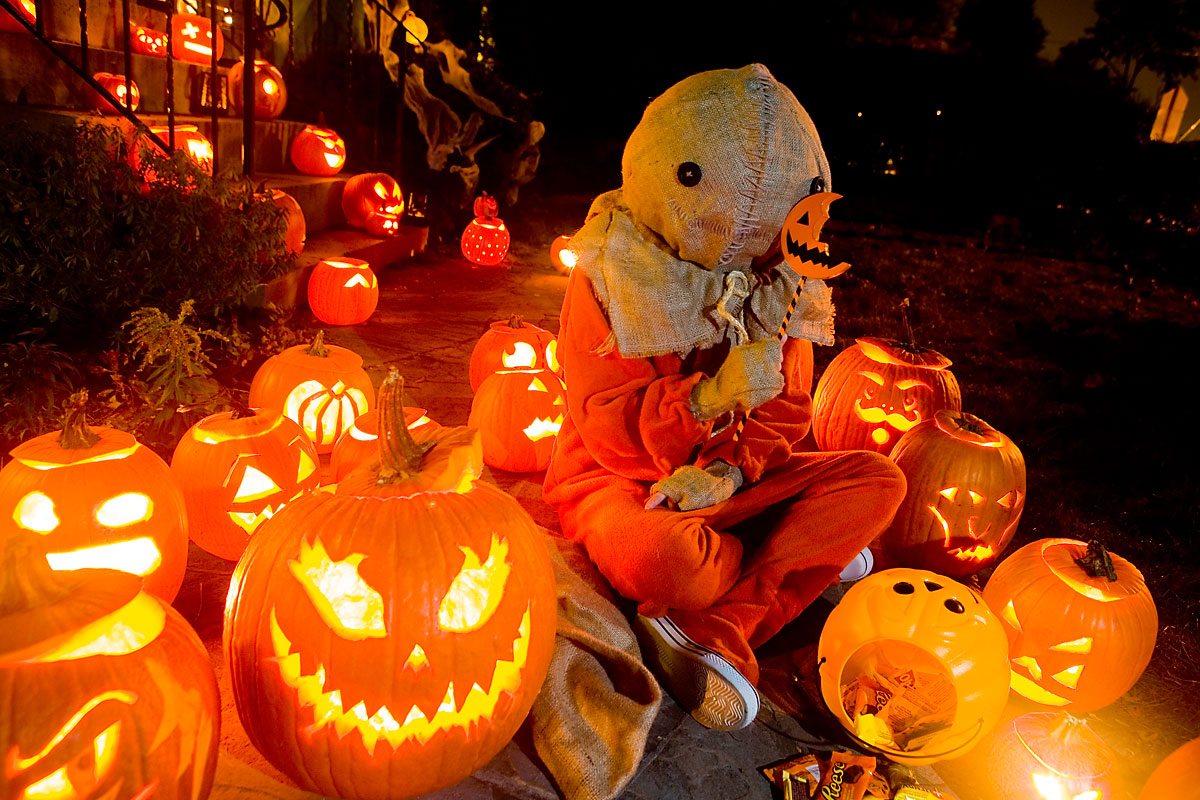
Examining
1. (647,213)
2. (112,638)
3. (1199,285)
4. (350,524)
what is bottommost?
(1199,285)

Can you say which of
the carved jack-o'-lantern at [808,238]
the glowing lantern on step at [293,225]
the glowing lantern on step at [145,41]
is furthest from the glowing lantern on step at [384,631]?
the glowing lantern on step at [145,41]

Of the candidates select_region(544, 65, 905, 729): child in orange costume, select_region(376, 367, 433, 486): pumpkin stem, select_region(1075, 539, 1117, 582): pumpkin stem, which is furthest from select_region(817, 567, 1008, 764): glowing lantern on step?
select_region(376, 367, 433, 486): pumpkin stem

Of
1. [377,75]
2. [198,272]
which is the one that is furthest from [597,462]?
[377,75]

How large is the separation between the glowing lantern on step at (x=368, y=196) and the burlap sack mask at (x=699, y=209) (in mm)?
5198

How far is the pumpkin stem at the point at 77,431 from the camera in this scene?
229 centimetres

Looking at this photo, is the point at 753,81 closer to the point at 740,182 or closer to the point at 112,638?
the point at 740,182

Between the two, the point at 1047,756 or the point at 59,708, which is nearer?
the point at 59,708

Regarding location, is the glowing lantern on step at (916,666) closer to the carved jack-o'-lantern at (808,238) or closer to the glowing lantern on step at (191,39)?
the carved jack-o'-lantern at (808,238)

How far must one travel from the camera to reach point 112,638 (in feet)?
5.12

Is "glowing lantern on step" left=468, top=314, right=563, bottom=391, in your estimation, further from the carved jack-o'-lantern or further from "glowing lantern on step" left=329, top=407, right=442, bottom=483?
the carved jack-o'-lantern

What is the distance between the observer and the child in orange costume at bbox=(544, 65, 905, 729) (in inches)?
93.0

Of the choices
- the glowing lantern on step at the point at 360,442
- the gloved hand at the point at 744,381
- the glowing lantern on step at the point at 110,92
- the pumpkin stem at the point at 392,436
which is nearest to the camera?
the pumpkin stem at the point at 392,436

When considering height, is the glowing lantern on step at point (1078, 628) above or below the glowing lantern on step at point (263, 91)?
below

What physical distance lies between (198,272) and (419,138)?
258 inches
